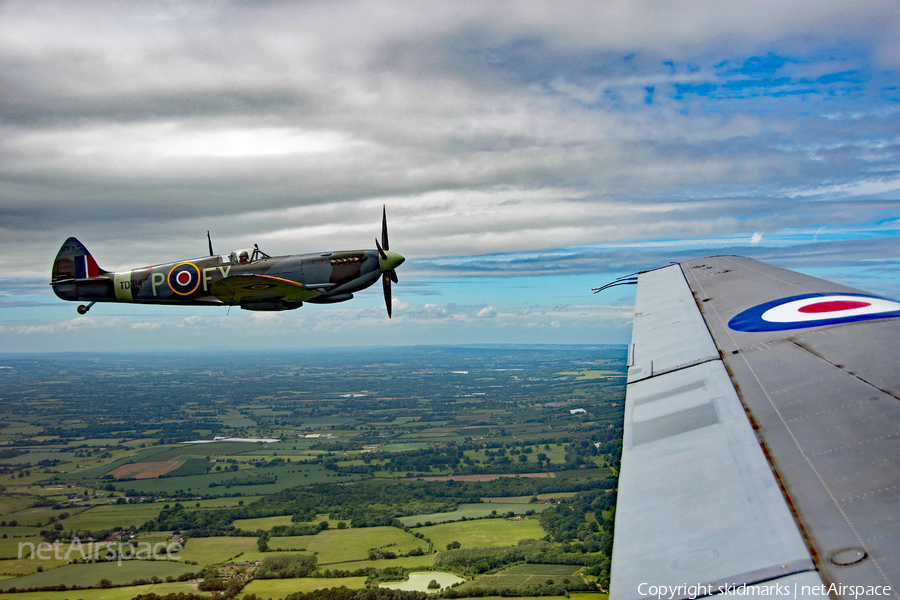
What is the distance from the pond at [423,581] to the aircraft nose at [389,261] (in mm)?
33214

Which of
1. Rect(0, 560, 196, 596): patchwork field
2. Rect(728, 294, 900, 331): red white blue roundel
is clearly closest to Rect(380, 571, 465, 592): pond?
Rect(0, 560, 196, 596): patchwork field

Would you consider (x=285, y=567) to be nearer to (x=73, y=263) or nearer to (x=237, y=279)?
(x=73, y=263)

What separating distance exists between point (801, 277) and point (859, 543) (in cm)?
987

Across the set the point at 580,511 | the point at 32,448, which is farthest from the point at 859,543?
the point at 32,448

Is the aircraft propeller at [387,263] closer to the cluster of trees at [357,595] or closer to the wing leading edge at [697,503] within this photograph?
the wing leading edge at [697,503]

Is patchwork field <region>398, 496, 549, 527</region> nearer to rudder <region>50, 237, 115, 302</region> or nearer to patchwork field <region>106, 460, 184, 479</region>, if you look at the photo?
rudder <region>50, 237, 115, 302</region>

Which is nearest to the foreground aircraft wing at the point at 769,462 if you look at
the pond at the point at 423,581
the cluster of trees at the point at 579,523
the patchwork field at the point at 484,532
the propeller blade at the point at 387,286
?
the propeller blade at the point at 387,286

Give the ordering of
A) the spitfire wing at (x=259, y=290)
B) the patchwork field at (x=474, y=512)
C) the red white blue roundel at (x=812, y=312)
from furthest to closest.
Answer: the patchwork field at (x=474, y=512), the spitfire wing at (x=259, y=290), the red white blue roundel at (x=812, y=312)

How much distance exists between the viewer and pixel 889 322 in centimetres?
573

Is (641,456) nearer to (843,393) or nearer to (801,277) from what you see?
(843,393)

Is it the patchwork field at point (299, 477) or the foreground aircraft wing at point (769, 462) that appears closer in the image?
the foreground aircraft wing at point (769, 462)

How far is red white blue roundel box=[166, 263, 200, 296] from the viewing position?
13.9 m

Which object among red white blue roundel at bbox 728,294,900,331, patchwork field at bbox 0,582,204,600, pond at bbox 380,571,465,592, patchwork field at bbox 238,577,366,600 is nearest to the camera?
red white blue roundel at bbox 728,294,900,331

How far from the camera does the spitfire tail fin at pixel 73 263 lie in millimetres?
14383
